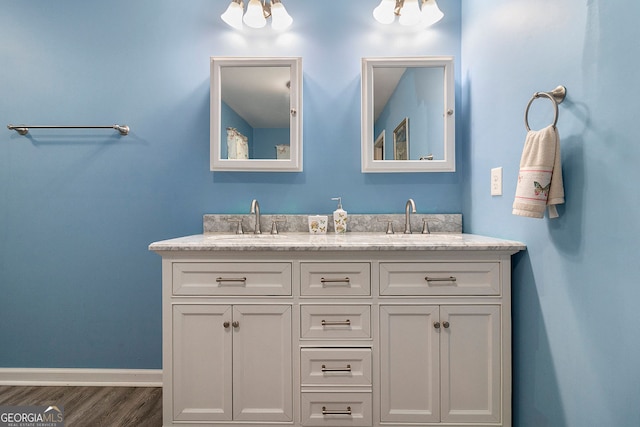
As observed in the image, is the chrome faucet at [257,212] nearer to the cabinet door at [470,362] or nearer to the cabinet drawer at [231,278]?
the cabinet drawer at [231,278]

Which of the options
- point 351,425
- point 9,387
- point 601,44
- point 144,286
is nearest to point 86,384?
point 9,387

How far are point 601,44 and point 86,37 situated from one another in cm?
236

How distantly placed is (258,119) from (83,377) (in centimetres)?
174

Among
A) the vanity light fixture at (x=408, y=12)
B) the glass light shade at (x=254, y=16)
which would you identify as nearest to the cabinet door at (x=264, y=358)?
the glass light shade at (x=254, y=16)

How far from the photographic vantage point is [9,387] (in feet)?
5.71

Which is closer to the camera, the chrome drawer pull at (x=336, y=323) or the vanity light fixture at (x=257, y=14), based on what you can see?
the chrome drawer pull at (x=336, y=323)

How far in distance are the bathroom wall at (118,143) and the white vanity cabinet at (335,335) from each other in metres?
0.61

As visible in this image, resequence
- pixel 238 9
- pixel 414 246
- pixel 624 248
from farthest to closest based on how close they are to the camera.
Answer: pixel 238 9, pixel 414 246, pixel 624 248

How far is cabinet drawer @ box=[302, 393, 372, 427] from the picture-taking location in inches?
49.2

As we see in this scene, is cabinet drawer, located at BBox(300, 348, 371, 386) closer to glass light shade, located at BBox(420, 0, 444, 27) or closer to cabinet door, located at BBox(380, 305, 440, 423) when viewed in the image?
cabinet door, located at BBox(380, 305, 440, 423)

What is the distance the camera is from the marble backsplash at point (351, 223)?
1.76 meters

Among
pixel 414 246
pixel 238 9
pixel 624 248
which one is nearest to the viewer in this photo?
pixel 624 248

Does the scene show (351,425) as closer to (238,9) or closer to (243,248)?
(243,248)

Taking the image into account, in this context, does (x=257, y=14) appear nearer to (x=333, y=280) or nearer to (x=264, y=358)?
(x=333, y=280)
